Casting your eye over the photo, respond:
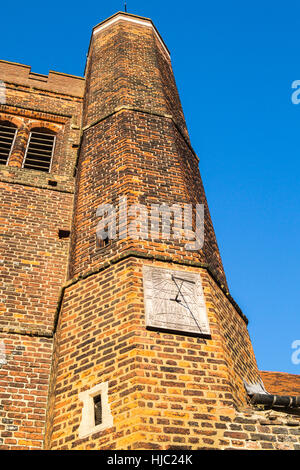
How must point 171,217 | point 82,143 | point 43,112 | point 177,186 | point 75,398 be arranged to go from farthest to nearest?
point 43,112, point 82,143, point 177,186, point 171,217, point 75,398

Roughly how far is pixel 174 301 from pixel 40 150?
28.0 ft

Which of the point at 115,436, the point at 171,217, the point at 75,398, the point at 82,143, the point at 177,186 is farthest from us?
the point at 82,143

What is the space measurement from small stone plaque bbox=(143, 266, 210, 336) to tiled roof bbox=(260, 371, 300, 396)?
5758mm

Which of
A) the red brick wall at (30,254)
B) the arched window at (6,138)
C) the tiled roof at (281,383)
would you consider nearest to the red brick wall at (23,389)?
the red brick wall at (30,254)

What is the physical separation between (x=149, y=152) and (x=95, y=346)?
12.5 feet

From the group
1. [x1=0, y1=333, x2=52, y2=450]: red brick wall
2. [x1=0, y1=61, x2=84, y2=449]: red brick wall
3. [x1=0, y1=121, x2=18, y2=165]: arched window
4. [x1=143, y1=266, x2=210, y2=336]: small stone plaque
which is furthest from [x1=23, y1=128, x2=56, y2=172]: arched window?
[x1=143, y1=266, x2=210, y2=336]: small stone plaque

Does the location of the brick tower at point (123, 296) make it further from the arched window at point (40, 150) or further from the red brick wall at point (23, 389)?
the arched window at point (40, 150)

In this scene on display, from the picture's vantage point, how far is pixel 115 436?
498 cm

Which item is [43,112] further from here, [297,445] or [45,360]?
A: [297,445]

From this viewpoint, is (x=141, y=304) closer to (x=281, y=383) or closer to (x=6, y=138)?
(x=281, y=383)

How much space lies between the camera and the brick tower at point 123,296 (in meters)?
5.26

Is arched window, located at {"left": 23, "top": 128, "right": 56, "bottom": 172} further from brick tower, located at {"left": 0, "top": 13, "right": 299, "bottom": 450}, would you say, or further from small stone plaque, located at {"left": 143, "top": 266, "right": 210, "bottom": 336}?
small stone plaque, located at {"left": 143, "top": 266, "right": 210, "bottom": 336}

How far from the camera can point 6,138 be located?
13758 millimetres

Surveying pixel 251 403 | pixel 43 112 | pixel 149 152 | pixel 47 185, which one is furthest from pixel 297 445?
pixel 43 112
